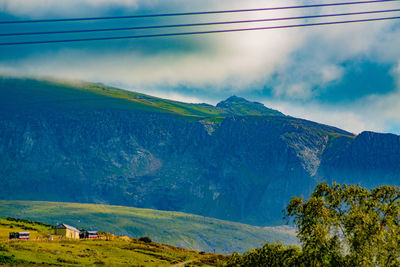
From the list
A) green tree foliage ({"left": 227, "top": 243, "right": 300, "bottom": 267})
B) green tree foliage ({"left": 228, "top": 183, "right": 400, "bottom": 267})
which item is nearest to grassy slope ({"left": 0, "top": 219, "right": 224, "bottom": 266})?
green tree foliage ({"left": 227, "top": 243, "right": 300, "bottom": 267})

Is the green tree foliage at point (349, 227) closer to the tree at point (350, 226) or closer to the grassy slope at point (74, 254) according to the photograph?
the tree at point (350, 226)

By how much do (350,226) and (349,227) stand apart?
21 centimetres

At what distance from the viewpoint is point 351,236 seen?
65000 millimetres

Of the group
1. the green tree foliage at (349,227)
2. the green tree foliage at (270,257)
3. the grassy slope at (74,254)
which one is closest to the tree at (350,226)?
the green tree foliage at (349,227)

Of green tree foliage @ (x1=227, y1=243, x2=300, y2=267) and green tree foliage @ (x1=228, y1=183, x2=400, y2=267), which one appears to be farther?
green tree foliage @ (x1=227, y1=243, x2=300, y2=267)

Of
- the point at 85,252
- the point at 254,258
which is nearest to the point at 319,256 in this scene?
the point at 254,258

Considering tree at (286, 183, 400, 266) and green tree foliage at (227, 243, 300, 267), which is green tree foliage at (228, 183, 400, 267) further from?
green tree foliage at (227, 243, 300, 267)

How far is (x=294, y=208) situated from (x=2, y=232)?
131m

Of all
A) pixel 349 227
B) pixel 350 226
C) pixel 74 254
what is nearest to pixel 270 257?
pixel 349 227

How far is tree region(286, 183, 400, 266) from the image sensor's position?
63562 mm

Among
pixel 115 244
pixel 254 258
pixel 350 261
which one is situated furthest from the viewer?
pixel 115 244

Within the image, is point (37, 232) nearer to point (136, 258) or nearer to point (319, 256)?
point (136, 258)

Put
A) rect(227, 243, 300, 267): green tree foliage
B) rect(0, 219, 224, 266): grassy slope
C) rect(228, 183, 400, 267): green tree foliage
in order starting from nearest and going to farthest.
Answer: rect(228, 183, 400, 267): green tree foliage
rect(227, 243, 300, 267): green tree foliage
rect(0, 219, 224, 266): grassy slope

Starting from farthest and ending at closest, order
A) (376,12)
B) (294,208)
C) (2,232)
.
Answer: (2,232), (294,208), (376,12)
